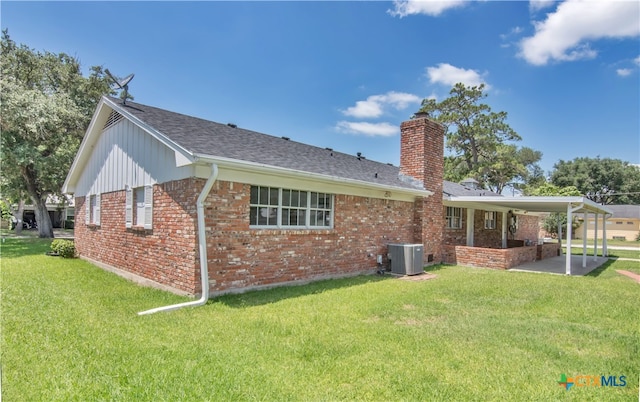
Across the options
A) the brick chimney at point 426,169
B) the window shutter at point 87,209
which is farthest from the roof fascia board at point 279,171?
the window shutter at point 87,209

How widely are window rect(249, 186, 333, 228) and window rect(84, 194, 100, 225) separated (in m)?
6.81

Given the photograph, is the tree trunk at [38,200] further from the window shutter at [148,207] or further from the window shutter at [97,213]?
the window shutter at [148,207]

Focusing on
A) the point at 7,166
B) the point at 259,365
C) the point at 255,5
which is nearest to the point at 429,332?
the point at 259,365

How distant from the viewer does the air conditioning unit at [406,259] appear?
34.3 ft

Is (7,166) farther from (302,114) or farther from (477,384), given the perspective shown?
(477,384)

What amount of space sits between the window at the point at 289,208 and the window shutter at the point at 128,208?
3756 mm

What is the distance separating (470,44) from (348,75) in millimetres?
5443

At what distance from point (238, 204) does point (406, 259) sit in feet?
18.7

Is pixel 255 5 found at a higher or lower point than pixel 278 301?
higher

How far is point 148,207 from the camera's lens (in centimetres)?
830

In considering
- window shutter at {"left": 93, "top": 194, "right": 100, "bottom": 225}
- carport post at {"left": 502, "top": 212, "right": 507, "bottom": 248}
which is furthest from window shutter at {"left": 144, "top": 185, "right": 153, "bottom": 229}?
carport post at {"left": 502, "top": 212, "right": 507, "bottom": 248}

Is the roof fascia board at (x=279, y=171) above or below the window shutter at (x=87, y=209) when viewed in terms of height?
above

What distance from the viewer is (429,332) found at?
5.18 m

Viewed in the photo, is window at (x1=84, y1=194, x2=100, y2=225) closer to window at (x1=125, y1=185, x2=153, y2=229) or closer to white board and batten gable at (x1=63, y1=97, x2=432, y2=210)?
white board and batten gable at (x1=63, y1=97, x2=432, y2=210)
